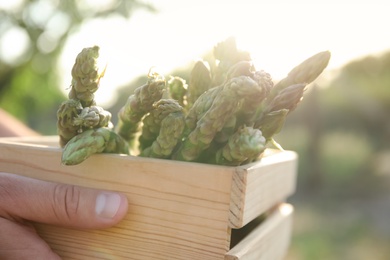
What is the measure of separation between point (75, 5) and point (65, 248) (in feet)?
25.1

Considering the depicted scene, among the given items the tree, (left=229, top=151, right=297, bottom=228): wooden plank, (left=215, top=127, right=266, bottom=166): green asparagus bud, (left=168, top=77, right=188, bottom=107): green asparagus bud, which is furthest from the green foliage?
(left=215, top=127, right=266, bottom=166): green asparagus bud

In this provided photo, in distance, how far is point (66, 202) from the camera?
3.10ft

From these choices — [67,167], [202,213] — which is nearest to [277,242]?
[202,213]

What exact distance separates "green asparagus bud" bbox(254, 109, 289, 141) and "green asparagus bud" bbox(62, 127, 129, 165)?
0.30 m

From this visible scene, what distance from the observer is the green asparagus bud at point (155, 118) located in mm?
972

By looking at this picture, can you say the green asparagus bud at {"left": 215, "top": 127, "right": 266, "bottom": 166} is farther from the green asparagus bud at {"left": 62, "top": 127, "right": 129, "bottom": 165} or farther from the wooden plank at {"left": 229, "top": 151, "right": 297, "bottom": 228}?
the green asparagus bud at {"left": 62, "top": 127, "right": 129, "bottom": 165}

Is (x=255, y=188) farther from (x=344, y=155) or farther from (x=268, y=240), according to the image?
(x=344, y=155)

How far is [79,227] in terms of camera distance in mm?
966

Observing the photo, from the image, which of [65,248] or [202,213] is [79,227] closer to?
[65,248]

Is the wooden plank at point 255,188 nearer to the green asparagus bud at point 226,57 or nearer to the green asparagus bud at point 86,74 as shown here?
the green asparagus bud at point 226,57

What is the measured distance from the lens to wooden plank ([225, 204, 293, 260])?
944mm

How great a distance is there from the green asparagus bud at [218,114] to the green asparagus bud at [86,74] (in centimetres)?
22

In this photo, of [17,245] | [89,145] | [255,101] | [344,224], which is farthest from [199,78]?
[344,224]

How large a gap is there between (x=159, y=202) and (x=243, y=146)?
0.19 metres
